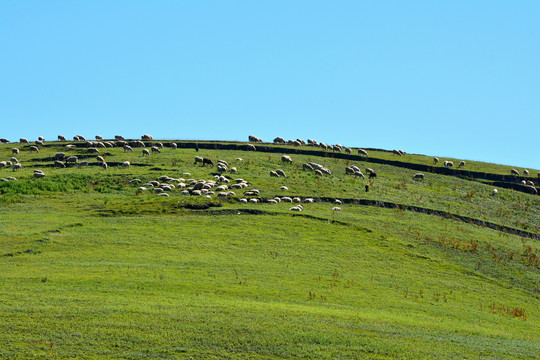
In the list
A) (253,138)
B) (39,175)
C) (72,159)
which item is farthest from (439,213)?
(253,138)

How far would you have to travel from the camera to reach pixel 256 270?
1359 inches

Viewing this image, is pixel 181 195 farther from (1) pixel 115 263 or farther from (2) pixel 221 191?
(1) pixel 115 263

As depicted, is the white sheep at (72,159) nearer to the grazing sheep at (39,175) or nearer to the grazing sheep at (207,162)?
the grazing sheep at (39,175)

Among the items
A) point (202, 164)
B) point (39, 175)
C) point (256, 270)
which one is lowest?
point (256, 270)

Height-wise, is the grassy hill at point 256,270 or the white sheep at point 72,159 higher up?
the white sheep at point 72,159

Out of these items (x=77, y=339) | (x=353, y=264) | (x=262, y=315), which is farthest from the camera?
(x=353, y=264)

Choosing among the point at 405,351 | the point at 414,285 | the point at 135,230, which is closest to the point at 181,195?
the point at 135,230

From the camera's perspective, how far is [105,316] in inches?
908

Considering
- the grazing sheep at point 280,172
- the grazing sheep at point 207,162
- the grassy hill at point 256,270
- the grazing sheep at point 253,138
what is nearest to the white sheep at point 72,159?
the grassy hill at point 256,270

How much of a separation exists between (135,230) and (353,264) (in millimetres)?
15408

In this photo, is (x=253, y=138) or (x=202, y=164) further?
(x=253, y=138)

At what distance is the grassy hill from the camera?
2212cm

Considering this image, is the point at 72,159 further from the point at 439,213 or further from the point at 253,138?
the point at 439,213

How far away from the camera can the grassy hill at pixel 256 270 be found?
22125 mm
